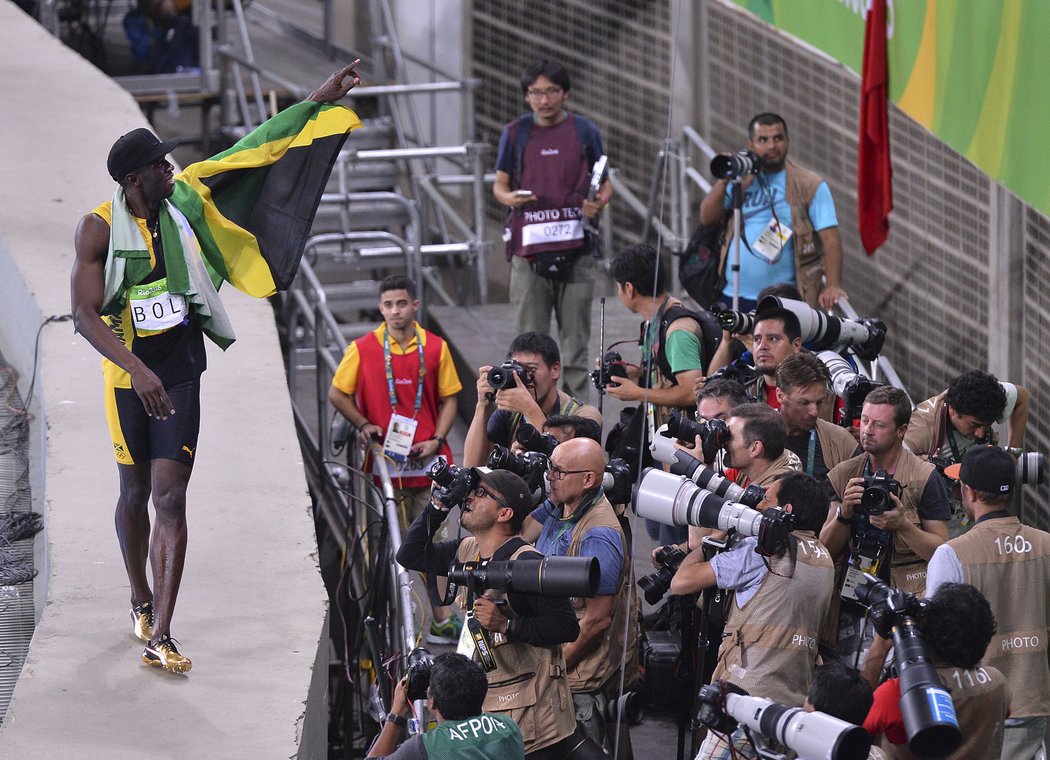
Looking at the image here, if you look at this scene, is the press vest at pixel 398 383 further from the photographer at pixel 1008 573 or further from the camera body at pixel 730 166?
the photographer at pixel 1008 573

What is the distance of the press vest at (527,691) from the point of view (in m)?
5.67

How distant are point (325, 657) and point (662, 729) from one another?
1666mm

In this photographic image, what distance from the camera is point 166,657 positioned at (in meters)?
5.66

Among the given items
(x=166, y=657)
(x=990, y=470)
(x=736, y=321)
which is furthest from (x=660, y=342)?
(x=166, y=657)

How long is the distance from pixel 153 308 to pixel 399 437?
2.63 metres

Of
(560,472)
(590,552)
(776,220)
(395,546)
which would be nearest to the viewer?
(590,552)

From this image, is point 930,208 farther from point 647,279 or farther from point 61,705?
point 61,705

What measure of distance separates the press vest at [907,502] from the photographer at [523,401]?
1.15 m

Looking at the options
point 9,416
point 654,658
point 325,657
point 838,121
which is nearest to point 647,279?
point 654,658

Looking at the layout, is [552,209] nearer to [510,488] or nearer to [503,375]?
[503,375]

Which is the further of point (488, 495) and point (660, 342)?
point (660, 342)

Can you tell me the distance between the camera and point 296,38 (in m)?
17.1

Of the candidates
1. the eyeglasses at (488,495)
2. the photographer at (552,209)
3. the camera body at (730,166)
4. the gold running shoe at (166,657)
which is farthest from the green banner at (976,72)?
the gold running shoe at (166,657)

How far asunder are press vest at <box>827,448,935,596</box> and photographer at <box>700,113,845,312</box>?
2478 mm
